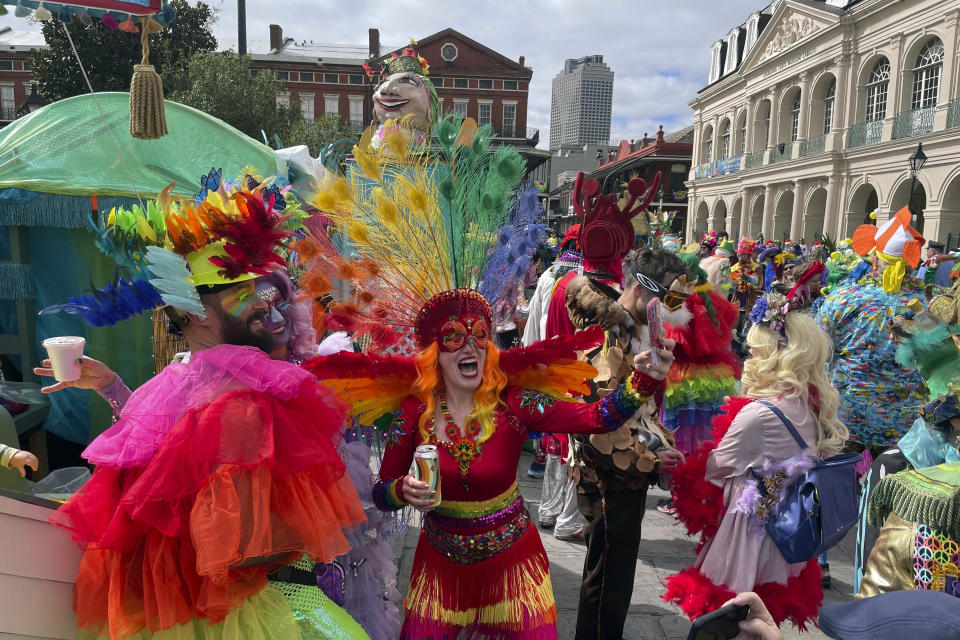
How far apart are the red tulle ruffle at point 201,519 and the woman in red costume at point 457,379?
1.94ft

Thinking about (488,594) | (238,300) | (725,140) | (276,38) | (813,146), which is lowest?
(488,594)

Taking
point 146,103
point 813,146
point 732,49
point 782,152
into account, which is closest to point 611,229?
point 146,103

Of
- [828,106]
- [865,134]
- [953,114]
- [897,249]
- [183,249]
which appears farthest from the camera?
[828,106]

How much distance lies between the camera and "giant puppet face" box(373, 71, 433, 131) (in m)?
4.57

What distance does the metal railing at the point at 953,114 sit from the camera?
19375mm

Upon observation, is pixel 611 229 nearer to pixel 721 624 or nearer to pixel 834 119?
pixel 721 624

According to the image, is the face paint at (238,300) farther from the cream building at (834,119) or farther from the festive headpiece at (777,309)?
the cream building at (834,119)

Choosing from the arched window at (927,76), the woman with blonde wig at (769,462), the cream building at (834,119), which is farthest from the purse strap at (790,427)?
the arched window at (927,76)

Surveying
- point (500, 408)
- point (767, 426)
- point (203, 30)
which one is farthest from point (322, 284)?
point (203, 30)

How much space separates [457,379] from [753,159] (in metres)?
36.6

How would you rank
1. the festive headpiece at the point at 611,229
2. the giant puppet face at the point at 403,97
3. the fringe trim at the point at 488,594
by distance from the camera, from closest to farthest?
the fringe trim at the point at 488,594 < the festive headpiece at the point at 611,229 < the giant puppet face at the point at 403,97

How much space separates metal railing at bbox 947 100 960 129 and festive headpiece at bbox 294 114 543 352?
2392 cm

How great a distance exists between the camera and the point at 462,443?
224 centimetres

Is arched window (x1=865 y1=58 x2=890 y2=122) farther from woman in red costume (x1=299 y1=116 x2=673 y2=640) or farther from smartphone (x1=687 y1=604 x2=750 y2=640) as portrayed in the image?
smartphone (x1=687 y1=604 x2=750 y2=640)
